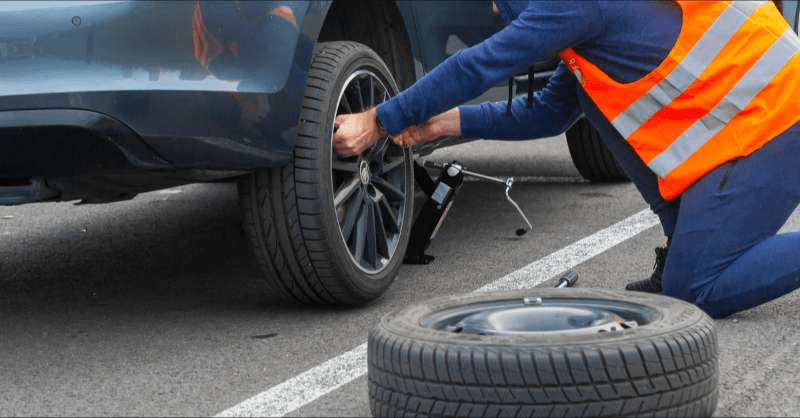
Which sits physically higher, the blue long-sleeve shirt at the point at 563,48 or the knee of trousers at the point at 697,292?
the blue long-sleeve shirt at the point at 563,48

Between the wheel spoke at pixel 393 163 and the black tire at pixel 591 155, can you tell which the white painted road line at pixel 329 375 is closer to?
the wheel spoke at pixel 393 163

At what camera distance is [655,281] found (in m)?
4.45

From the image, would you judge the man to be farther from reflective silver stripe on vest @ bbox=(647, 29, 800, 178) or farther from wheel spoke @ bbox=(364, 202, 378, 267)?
wheel spoke @ bbox=(364, 202, 378, 267)

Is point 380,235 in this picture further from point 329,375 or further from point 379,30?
point 329,375

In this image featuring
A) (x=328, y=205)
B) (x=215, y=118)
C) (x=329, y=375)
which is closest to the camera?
(x=329, y=375)

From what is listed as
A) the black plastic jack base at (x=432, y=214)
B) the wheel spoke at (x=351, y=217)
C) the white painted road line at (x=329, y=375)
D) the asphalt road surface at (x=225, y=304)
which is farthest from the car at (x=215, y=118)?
the black plastic jack base at (x=432, y=214)

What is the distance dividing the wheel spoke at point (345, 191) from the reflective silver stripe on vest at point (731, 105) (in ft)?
2.84

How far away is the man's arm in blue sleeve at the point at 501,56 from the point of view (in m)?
4.01

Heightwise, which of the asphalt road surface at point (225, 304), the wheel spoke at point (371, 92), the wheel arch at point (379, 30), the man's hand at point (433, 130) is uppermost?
the wheel arch at point (379, 30)

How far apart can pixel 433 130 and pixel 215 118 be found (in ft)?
2.50

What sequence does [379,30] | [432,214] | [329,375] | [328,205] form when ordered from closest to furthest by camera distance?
[329,375] < [328,205] < [379,30] < [432,214]

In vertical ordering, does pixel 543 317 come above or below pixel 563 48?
below

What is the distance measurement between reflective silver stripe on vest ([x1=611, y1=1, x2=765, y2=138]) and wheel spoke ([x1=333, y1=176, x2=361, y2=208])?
0.82 m

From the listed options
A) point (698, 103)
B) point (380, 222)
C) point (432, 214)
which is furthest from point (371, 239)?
point (698, 103)
